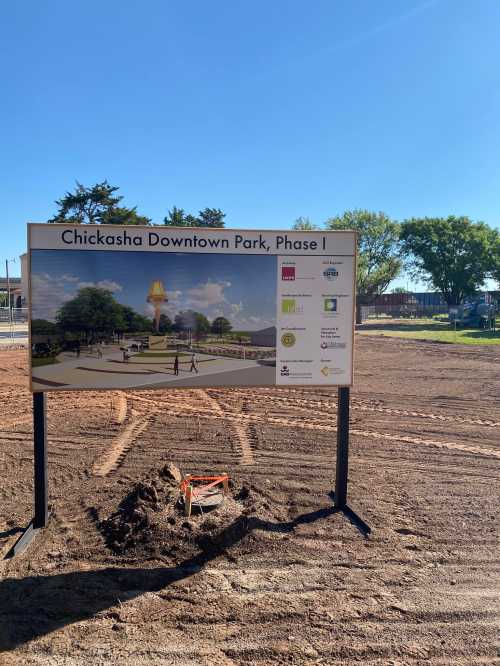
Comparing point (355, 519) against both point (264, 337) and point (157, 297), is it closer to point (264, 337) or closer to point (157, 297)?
point (264, 337)

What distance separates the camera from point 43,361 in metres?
4.43

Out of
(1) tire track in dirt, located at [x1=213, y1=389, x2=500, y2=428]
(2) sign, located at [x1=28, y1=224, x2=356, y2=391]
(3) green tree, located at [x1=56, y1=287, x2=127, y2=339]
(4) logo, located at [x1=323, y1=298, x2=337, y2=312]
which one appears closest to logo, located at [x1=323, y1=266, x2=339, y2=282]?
(2) sign, located at [x1=28, y1=224, x2=356, y2=391]

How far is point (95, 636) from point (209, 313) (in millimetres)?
2763

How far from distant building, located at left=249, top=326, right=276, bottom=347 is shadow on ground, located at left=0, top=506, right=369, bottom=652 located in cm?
190

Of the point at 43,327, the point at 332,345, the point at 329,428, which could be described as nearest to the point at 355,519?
the point at 332,345

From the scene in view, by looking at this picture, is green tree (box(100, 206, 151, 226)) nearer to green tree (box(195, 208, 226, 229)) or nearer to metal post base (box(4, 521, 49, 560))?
green tree (box(195, 208, 226, 229))

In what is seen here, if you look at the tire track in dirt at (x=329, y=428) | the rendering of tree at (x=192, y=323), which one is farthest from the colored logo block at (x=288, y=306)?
the tire track in dirt at (x=329, y=428)

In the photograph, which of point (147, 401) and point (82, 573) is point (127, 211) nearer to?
point (147, 401)

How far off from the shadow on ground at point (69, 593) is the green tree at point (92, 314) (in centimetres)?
208

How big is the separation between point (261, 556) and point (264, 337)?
202cm

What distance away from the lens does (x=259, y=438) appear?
7758 millimetres

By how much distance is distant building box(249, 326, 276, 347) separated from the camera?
189 inches

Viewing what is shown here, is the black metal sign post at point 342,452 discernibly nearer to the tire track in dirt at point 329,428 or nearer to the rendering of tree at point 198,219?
the tire track in dirt at point 329,428

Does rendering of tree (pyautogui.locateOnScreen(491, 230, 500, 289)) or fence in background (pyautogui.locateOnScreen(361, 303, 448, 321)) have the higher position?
rendering of tree (pyautogui.locateOnScreen(491, 230, 500, 289))
